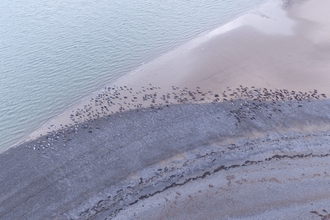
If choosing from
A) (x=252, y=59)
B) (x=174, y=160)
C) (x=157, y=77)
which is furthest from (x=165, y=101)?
(x=252, y=59)

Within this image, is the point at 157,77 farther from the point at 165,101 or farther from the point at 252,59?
the point at 252,59

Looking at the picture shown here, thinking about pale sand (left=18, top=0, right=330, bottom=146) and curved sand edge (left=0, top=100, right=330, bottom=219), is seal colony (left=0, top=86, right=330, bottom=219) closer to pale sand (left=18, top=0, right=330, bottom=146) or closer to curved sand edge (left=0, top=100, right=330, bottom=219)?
curved sand edge (left=0, top=100, right=330, bottom=219)

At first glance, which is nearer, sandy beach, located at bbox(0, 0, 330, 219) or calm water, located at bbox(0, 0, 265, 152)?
sandy beach, located at bbox(0, 0, 330, 219)

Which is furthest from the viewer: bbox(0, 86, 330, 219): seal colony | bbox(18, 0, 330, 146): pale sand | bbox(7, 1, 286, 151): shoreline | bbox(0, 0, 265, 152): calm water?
bbox(0, 0, 265, 152): calm water

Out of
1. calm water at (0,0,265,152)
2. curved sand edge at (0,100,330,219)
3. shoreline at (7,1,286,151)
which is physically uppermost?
calm water at (0,0,265,152)

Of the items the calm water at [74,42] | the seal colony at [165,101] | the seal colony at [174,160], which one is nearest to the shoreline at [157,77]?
the seal colony at [165,101]

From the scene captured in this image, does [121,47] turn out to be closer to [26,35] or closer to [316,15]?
[26,35]

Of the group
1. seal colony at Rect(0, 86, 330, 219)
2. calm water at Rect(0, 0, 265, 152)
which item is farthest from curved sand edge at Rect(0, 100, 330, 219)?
calm water at Rect(0, 0, 265, 152)
